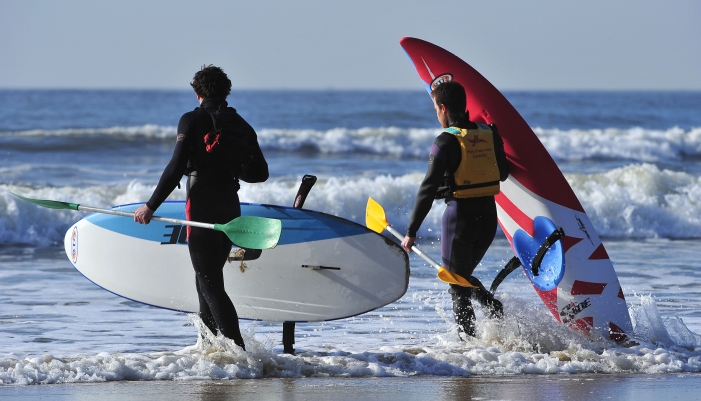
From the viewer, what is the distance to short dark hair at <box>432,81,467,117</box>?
4.51m

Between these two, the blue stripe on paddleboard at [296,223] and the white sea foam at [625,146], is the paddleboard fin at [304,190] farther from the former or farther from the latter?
the white sea foam at [625,146]

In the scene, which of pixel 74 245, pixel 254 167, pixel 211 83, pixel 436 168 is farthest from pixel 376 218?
pixel 74 245

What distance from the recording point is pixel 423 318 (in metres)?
6.07

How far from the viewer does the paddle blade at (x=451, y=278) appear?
446 cm

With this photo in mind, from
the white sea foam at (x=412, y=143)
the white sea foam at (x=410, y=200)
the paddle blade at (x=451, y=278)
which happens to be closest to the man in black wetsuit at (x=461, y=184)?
the paddle blade at (x=451, y=278)

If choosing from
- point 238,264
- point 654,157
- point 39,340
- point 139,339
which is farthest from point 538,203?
point 654,157

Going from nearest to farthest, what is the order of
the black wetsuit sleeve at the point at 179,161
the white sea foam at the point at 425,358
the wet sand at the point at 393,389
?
the wet sand at the point at 393,389
the black wetsuit sleeve at the point at 179,161
the white sea foam at the point at 425,358

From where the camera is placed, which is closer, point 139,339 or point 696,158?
point 139,339

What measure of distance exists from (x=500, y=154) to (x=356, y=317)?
6.11 ft

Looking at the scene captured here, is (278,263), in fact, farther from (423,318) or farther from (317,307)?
(423,318)

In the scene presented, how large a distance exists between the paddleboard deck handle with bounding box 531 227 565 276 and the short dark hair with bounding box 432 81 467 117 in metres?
0.87

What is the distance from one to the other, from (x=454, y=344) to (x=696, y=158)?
56.1 ft

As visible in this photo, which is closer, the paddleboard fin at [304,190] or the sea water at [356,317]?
the sea water at [356,317]

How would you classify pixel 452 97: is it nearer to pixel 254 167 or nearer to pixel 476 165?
pixel 476 165
